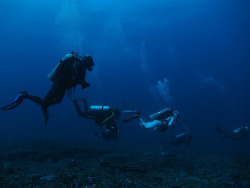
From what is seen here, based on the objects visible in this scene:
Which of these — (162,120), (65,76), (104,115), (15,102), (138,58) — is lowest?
(162,120)

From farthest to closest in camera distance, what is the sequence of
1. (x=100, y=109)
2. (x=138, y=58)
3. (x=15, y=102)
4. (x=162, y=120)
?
(x=138, y=58) < (x=162, y=120) < (x=100, y=109) < (x=15, y=102)

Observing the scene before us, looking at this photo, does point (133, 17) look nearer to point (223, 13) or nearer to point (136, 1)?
point (136, 1)

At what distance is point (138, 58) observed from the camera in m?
127

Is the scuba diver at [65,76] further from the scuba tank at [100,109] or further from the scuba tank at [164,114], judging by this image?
the scuba tank at [164,114]

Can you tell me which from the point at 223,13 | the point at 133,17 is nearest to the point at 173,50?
the point at 223,13

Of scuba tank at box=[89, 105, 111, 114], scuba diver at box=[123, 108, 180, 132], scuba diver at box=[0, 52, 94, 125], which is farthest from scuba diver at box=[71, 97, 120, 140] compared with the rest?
scuba diver at box=[0, 52, 94, 125]

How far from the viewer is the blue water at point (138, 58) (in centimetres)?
6328

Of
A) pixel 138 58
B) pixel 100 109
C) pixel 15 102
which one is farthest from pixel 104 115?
pixel 138 58

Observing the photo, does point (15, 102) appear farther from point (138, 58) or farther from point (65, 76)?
point (138, 58)

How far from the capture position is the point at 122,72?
132 m

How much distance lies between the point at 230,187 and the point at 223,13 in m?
90.1

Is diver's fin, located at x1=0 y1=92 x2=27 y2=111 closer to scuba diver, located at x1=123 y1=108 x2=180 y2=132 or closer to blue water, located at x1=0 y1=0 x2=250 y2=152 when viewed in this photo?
scuba diver, located at x1=123 y1=108 x2=180 y2=132

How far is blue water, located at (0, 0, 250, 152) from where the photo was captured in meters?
63.3

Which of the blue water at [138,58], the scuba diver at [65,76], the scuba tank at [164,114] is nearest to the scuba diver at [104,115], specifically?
the scuba diver at [65,76]
